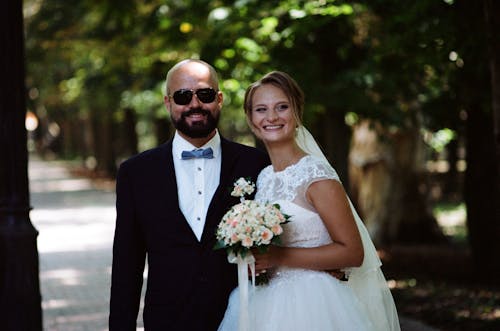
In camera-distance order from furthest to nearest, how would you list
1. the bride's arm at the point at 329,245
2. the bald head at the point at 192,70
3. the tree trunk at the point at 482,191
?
the tree trunk at the point at 482,191 < the bald head at the point at 192,70 < the bride's arm at the point at 329,245

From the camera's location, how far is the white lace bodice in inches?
161

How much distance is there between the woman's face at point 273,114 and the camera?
4.17m

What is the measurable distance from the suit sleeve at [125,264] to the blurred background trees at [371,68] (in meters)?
3.31

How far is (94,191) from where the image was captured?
96.0ft

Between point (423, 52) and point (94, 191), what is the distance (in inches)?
850

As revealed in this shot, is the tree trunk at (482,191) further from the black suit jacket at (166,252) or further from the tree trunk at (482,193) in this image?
the black suit jacket at (166,252)

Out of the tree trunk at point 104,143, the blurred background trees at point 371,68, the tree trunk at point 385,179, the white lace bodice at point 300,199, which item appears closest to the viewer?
the white lace bodice at point 300,199

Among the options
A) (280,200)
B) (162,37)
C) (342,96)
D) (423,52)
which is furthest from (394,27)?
(280,200)

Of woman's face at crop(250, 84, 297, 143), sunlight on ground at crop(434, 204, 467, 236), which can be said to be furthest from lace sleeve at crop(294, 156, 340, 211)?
sunlight on ground at crop(434, 204, 467, 236)

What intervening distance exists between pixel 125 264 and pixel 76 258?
9970 mm

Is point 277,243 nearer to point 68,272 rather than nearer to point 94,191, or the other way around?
point 68,272

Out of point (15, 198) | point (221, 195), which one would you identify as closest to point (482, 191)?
point (15, 198)

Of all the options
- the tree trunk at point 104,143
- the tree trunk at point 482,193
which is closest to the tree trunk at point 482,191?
the tree trunk at point 482,193

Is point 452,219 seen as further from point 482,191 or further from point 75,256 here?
point 75,256
